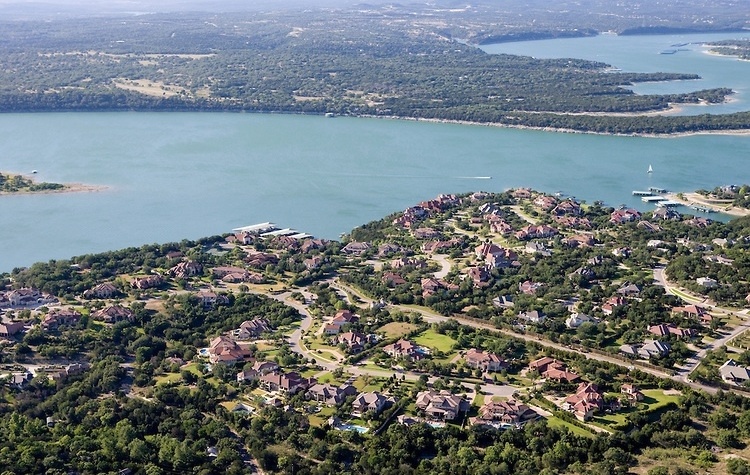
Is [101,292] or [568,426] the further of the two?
[101,292]

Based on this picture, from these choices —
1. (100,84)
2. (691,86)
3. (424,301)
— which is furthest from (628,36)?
(424,301)

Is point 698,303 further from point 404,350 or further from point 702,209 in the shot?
point 702,209

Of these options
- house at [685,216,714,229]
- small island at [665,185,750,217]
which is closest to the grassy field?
house at [685,216,714,229]

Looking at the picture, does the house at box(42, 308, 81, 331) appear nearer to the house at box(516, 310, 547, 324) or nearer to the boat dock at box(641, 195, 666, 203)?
the house at box(516, 310, 547, 324)

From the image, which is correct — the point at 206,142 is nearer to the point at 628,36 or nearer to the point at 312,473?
the point at 312,473

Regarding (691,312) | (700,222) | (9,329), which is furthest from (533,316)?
(9,329)

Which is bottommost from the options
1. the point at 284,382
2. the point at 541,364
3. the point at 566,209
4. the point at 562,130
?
the point at 284,382

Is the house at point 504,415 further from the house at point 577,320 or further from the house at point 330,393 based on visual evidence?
the house at point 577,320
